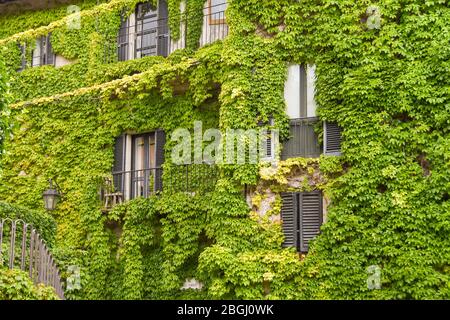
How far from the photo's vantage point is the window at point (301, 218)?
53.0 feet

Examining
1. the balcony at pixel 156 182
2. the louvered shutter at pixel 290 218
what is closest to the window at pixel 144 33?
the balcony at pixel 156 182

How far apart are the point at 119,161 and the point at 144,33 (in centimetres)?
354

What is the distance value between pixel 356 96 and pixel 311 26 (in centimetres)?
207

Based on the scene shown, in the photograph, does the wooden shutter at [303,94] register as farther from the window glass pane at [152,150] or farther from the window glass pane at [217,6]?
the window glass pane at [152,150]

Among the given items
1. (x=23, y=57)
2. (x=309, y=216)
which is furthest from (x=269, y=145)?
(x=23, y=57)

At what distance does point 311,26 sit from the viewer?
17.0 meters

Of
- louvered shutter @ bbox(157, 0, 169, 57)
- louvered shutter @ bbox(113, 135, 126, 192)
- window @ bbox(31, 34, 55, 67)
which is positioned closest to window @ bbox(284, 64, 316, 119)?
louvered shutter @ bbox(157, 0, 169, 57)

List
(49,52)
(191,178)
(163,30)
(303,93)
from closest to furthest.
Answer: (303,93), (191,178), (163,30), (49,52)

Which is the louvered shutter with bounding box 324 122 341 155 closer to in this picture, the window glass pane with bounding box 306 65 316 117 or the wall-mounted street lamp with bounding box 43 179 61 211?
the window glass pane with bounding box 306 65 316 117

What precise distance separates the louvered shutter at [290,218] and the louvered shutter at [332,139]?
3.89 ft

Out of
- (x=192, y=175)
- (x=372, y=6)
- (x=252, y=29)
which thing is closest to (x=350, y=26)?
(x=372, y=6)

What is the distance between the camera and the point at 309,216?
639 inches

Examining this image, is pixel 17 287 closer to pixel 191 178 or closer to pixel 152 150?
pixel 191 178
